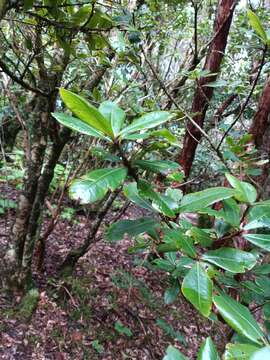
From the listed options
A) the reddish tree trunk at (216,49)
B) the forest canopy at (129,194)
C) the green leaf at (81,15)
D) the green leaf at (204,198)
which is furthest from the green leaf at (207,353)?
the reddish tree trunk at (216,49)

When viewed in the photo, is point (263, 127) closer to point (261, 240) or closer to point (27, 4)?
point (27, 4)

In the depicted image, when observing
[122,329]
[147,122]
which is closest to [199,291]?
[147,122]

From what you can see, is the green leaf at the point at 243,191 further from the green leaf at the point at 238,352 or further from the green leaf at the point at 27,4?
the green leaf at the point at 27,4

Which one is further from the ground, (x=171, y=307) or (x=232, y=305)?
(x=232, y=305)

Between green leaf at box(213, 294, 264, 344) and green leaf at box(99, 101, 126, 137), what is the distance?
0.38 meters

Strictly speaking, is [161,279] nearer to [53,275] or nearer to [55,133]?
[53,275]

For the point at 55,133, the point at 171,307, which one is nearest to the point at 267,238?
the point at 55,133

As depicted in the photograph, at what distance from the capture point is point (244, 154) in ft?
5.27

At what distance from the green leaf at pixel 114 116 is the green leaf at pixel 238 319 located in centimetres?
38

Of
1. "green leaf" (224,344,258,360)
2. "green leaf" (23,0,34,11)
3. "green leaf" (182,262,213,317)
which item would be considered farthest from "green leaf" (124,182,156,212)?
"green leaf" (23,0,34,11)

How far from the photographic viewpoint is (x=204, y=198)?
71 centimetres

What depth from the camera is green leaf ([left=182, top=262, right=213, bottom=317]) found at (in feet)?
2.04

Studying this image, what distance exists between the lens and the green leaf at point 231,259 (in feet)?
2.34

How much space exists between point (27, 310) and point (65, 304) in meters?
0.42
